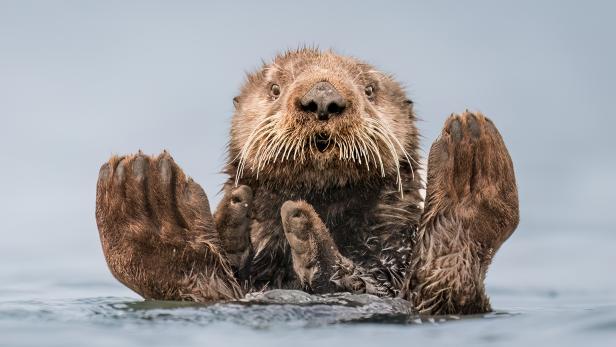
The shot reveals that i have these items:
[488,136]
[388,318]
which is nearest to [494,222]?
[488,136]

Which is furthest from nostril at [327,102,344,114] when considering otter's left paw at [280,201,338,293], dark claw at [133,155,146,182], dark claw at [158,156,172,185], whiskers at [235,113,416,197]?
dark claw at [133,155,146,182]

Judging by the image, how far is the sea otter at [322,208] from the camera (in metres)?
5.32

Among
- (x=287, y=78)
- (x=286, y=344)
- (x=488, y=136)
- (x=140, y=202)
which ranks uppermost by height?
(x=287, y=78)

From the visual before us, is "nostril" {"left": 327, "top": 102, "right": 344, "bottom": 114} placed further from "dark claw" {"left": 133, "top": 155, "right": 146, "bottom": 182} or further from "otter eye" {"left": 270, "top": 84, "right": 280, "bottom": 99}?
"dark claw" {"left": 133, "top": 155, "right": 146, "bottom": 182}

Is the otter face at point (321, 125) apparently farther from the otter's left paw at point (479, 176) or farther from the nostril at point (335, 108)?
the otter's left paw at point (479, 176)

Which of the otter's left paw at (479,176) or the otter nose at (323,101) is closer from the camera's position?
the otter's left paw at (479,176)

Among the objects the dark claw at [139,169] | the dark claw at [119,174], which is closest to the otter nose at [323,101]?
the dark claw at [139,169]

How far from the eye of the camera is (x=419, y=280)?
5.42 metres

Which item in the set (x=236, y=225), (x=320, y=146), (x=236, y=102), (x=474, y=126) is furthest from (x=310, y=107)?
(x=236, y=102)

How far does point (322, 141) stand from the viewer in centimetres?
572

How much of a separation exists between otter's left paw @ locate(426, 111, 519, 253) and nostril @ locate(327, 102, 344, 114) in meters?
0.61
